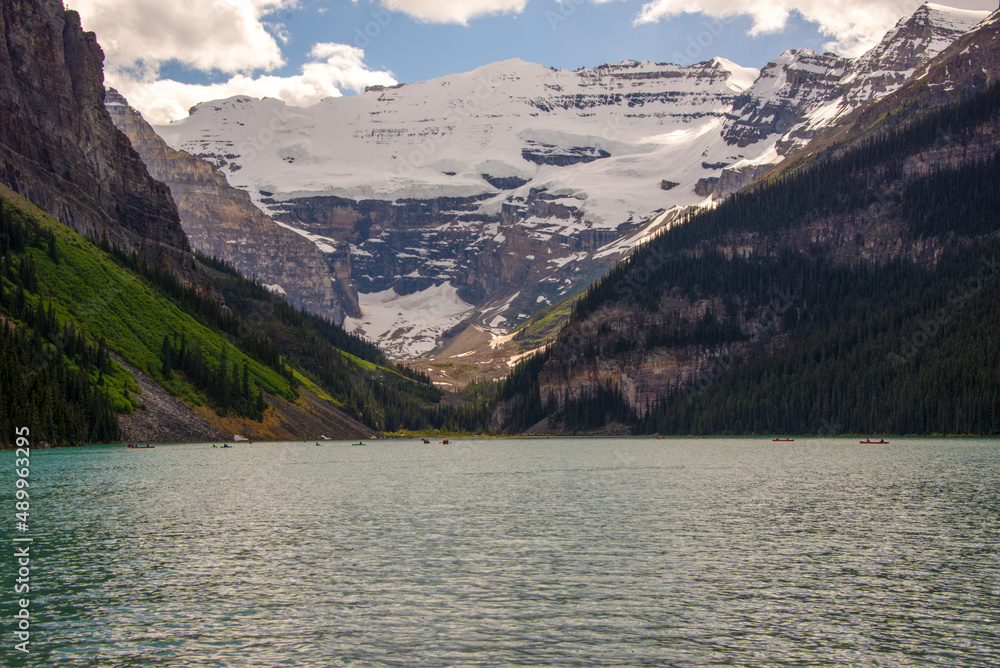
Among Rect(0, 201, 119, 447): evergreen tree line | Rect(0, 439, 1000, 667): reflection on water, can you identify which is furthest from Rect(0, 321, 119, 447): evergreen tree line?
Rect(0, 439, 1000, 667): reflection on water

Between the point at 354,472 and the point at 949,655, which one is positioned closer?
the point at 949,655

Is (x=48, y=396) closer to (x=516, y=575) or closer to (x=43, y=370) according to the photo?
(x=43, y=370)

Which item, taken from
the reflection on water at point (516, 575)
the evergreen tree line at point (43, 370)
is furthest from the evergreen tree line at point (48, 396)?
the reflection on water at point (516, 575)

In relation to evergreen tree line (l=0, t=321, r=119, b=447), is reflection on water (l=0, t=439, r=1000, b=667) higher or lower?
lower

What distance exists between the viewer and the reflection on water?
1385 inches

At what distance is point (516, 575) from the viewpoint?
4800cm

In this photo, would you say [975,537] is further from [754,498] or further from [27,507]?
[27,507]

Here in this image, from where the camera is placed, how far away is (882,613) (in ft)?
132

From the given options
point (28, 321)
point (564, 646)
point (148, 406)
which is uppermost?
point (28, 321)

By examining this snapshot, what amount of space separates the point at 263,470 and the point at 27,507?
2042 inches

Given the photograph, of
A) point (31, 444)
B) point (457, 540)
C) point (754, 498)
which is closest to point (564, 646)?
point (457, 540)

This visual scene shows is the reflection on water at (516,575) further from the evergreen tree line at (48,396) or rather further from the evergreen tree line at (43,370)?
the evergreen tree line at (43,370)

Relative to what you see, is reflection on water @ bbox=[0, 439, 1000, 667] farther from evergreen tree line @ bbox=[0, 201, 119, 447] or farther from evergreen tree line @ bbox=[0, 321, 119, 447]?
evergreen tree line @ bbox=[0, 201, 119, 447]

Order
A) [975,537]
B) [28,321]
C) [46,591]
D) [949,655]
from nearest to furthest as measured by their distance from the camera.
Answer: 1. [949,655]
2. [46,591]
3. [975,537]
4. [28,321]
